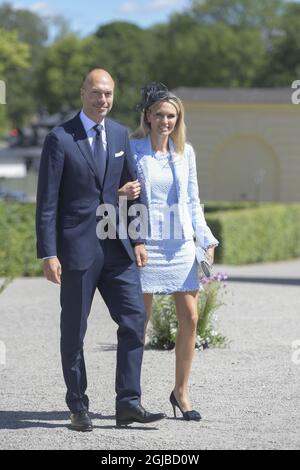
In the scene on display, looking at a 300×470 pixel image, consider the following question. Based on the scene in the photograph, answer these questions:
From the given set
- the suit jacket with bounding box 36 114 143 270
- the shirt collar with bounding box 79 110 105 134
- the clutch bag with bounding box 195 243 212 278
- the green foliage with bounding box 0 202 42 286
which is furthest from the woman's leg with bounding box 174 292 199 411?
the green foliage with bounding box 0 202 42 286

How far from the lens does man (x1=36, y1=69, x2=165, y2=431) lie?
6.69 m

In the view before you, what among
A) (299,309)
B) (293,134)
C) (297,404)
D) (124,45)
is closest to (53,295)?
(299,309)

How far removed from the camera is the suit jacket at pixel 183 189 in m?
7.10

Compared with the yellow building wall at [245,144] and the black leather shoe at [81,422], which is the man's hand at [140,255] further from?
the yellow building wall at [245,144]

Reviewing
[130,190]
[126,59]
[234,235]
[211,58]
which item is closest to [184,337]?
[130,190]

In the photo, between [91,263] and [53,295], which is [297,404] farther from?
[53,295]

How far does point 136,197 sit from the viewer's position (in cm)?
696

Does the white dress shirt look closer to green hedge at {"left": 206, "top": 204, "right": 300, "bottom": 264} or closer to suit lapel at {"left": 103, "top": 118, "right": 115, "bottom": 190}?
suit lapel at {"left": 103, "top": 118, "right": 115, "bottom": 190}

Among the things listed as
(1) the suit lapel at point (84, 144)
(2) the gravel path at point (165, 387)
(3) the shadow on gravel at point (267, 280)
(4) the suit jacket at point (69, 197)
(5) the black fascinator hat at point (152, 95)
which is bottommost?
(3) the shadow on gravel at point (267, 280)

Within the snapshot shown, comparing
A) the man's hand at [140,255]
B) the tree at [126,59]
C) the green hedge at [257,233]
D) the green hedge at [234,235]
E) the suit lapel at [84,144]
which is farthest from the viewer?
the tree at [126,59]

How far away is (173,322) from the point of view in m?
10.2

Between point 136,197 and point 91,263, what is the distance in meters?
0.50

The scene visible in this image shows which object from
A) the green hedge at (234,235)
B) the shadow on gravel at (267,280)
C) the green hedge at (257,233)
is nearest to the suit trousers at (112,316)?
the shadow on gravel at (267,280)

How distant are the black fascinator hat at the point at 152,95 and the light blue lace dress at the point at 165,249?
31cm
